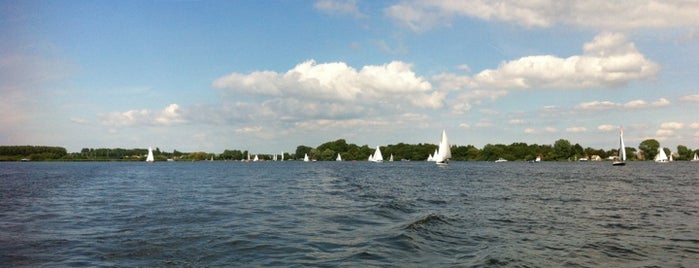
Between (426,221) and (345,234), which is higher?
(426,221)

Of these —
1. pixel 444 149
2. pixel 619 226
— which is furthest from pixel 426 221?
pixel 444 149

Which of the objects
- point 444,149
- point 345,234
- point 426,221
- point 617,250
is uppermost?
point 444,149

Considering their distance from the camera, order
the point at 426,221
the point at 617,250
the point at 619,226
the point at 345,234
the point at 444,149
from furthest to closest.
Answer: the point at 444,149
the point at 426,221
the point at 619,226
the point at 345,234
the point at 617,250

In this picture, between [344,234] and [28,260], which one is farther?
[344,234]

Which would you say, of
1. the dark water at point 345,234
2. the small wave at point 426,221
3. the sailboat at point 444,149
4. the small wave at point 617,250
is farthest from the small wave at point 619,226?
the sailboat at point 444,149

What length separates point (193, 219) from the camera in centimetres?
2505

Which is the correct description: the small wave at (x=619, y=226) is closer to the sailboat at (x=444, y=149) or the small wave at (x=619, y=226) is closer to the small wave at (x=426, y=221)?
the small wave at (x=426, y=221)

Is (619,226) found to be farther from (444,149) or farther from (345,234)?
(444,149)

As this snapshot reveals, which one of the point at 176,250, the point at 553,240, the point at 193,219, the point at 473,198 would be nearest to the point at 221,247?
the point at 176,250

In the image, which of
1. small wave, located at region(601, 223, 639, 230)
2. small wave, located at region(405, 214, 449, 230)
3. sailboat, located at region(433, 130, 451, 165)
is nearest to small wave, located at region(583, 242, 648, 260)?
small wave, located at region(601, 223, 639, 230)

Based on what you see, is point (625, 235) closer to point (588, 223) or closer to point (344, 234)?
point (588, 223)

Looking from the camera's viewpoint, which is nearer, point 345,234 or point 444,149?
point 345,234

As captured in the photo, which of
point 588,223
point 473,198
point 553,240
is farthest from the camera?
point 473,198

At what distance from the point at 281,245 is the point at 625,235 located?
49.0 ft
